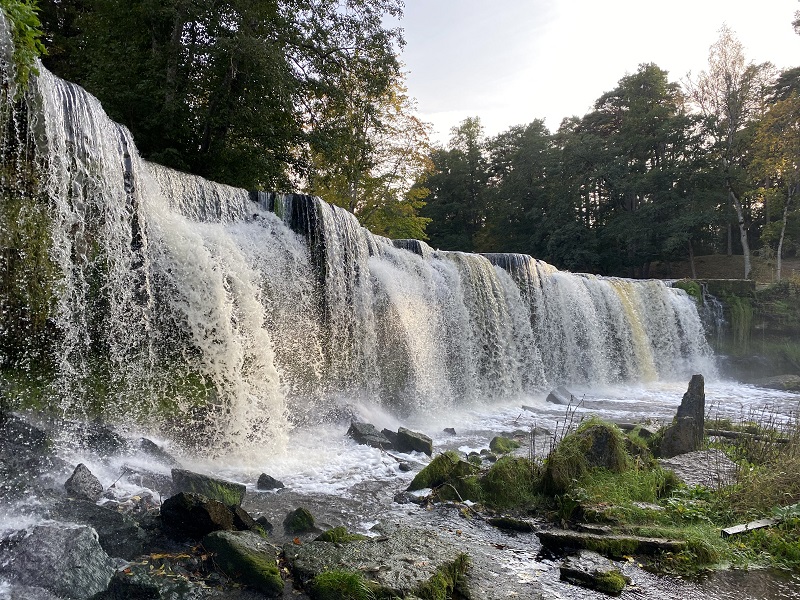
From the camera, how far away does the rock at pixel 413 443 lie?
8547mm

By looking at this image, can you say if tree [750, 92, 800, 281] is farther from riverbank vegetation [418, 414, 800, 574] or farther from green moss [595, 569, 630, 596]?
green moss [595, 569, 630, 596]

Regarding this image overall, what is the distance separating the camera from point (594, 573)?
13.5 ft

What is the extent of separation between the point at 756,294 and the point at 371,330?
62.2 ft

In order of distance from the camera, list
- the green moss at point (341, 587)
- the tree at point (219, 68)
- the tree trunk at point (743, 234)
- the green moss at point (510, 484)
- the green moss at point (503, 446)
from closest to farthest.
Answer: the green moss at point (341, 587) < the green moss at point (510, 484) < the green moss at point (503, 446) < the tree at point (219, 68) < the tree trunk at point (743, 234)

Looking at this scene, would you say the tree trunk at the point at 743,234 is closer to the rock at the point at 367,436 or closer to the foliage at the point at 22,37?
the rock at the point at 367,436

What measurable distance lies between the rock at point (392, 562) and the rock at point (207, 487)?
1.48 meters

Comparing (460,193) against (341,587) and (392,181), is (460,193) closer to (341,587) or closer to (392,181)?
(392,181)

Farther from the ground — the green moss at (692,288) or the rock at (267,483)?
the green moss at (692,288)

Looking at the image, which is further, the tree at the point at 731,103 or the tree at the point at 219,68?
the tree at the point at 731,103

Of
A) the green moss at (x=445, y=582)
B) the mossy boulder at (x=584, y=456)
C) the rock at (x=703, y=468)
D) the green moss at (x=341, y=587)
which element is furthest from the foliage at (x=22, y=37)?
the rock at (x=703, y=468)

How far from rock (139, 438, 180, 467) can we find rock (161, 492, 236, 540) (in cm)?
224

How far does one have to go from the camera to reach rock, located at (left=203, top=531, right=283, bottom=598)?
12.7ft

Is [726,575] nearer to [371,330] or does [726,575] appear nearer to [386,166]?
[371,330]

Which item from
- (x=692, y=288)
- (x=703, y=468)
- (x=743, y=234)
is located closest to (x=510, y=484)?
(x=703, y=468)
